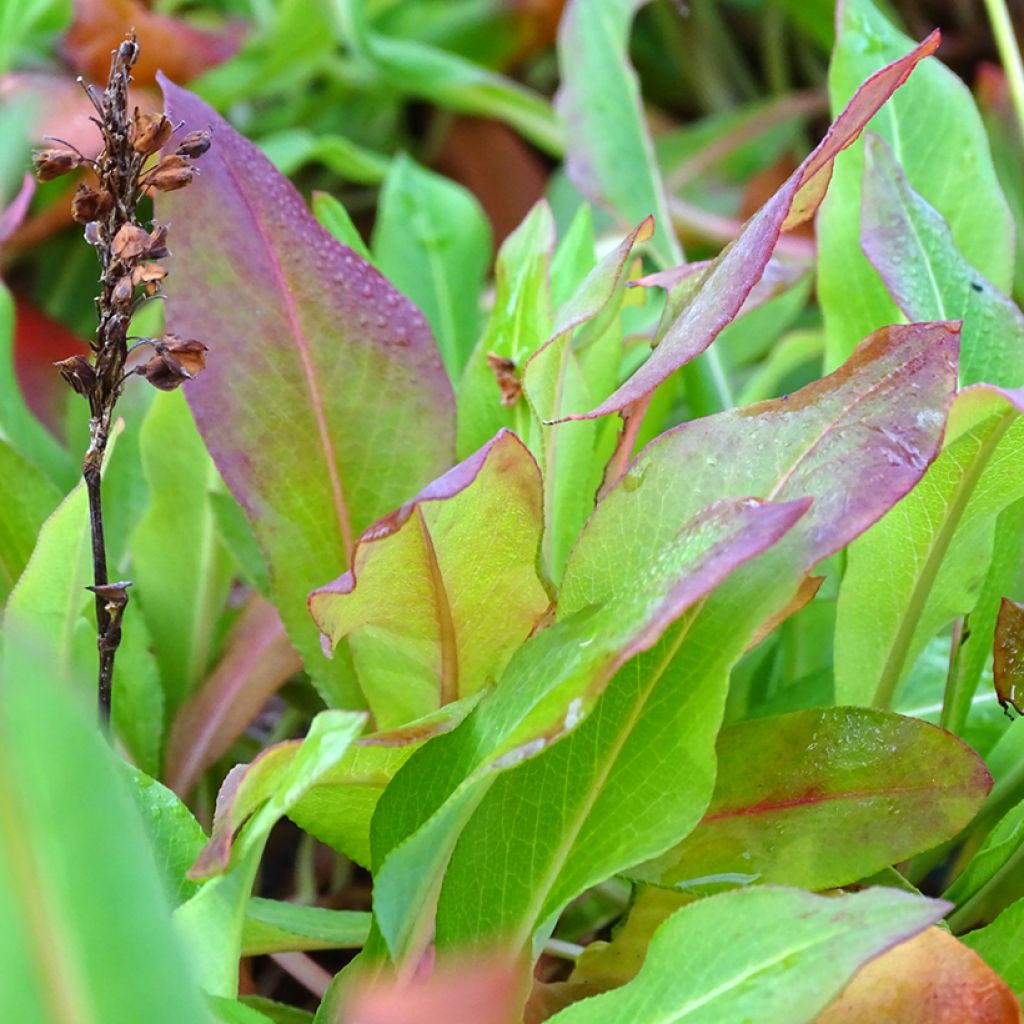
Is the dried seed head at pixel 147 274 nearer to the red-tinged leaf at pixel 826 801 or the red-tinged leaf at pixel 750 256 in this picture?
the red-tinged leaf at pixel 750 256

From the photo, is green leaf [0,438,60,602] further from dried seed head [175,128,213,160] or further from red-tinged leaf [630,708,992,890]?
red-tinged leaf [630,708,992,890]

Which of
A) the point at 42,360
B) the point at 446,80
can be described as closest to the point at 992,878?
the point at 42,360

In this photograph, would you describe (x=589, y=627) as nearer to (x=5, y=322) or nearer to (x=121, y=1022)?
(x=121, y=1022)

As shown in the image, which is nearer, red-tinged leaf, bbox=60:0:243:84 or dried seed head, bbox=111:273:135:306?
dried seed head, bbox=111:273:135:306

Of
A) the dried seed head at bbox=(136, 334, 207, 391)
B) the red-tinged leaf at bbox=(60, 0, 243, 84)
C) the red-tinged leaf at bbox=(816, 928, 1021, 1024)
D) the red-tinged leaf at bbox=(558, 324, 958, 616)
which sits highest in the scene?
the red-tinged leaf at bbox=(60, 0, 243, 84)

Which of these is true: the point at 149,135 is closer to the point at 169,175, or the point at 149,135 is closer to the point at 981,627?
the point at 169,175

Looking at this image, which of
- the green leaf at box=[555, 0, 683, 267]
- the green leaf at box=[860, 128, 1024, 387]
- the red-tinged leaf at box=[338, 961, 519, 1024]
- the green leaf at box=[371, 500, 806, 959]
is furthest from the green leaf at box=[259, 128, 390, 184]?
the red-tinged leaf at box=[338, 961, 519, 1024]

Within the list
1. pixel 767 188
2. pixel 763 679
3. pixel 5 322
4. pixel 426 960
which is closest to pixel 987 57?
pixel 767 188
